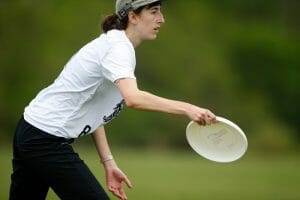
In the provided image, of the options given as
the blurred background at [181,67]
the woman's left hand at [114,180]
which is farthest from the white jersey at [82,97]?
the blurred background at [181,67]

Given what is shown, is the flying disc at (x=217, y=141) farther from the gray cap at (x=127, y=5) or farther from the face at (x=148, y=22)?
the gray cap at (x=127, y=5)

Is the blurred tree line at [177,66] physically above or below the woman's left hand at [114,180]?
above

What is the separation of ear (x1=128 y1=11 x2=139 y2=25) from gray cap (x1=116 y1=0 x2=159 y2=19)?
3cm

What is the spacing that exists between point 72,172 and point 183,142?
3240 cm

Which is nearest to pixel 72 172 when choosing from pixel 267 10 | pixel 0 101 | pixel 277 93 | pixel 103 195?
pixel 103 195

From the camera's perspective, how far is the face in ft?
21.4

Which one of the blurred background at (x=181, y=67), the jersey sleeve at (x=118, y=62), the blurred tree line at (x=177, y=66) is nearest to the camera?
the jersey sleeve at (x=118, y=62)

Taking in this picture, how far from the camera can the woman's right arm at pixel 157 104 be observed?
5.82 metres

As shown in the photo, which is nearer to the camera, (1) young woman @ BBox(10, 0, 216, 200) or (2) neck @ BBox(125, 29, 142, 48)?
(1) young woman @ BBox(10, 0, 216, 200)

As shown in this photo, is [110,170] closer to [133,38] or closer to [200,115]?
[133,38]

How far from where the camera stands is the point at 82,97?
6.41 m

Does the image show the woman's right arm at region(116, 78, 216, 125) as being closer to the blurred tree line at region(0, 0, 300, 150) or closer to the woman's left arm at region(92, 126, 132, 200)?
the woman's left arm at region(92, 126, 132, 200)

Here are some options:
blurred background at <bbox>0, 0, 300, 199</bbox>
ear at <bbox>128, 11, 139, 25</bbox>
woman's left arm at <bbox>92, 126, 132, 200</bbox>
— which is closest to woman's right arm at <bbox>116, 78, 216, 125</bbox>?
ear at <bbox>128, 11, 139, 25</bbox>

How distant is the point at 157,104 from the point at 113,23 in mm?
974
